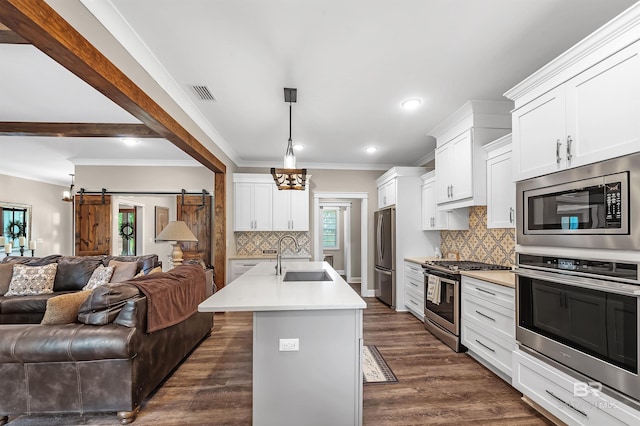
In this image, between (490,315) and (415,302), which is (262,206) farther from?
(490,315)

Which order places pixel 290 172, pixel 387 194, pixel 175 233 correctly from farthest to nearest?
pixel 387 194 < pixel 175 233 < pixel 290 172

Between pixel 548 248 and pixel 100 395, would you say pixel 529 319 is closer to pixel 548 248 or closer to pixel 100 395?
pixel 548 248

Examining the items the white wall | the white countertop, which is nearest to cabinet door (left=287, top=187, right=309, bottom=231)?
the white countertop

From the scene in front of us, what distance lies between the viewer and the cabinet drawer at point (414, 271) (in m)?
4.23

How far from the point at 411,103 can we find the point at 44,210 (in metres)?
8.96

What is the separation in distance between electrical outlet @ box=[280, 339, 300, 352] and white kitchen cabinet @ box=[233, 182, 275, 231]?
3.75 metres

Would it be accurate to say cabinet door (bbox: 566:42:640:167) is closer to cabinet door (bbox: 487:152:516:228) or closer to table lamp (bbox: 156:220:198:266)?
cabinet door (bbox: 487:152:516:228)

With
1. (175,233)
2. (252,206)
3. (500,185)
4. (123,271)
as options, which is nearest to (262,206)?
(252,206)

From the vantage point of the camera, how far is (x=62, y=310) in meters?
2.07

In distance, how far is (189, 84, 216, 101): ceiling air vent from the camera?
2.77m

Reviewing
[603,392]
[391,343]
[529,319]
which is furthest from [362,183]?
[603,392]

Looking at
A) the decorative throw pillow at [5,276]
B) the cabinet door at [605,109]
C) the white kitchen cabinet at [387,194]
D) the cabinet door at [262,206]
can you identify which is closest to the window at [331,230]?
the white kitchen cabinet at [387,194]

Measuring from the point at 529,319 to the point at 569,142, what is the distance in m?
1.23

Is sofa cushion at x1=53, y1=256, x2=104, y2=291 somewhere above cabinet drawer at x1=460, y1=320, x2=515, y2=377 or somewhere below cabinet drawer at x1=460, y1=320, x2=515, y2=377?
above
